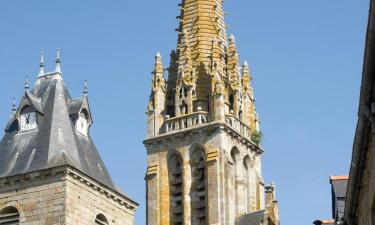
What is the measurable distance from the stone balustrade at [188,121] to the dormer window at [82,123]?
910 inches

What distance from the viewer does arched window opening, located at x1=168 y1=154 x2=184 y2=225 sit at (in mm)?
57625

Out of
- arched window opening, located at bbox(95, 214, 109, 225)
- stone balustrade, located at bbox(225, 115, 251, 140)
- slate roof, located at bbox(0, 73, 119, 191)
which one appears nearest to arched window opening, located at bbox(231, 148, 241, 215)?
stone balustrade, located at bbox(225, 115, 251, 140)

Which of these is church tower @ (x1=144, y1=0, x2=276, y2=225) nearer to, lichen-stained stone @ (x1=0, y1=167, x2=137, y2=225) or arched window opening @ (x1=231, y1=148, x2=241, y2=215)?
arched window opening @ (x1=231, y1=148, x2=241, y2=215)

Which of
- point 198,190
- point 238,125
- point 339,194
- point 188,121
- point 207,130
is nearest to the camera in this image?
point 339,194

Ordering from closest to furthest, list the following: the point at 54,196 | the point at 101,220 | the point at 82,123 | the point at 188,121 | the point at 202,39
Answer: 1. the point at 54,196
2. the point at 101,220
3. the point at 82,123
4. the point at 188,121
5. the point at 202,39

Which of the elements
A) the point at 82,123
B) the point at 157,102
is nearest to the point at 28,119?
the point at 82,123

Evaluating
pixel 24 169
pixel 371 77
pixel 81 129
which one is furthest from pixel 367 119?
pixel 81 129

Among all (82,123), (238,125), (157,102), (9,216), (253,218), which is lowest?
(9,216)

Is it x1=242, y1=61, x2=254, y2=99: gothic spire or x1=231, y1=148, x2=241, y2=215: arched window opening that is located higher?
x1=242, y1=61, x2=254, y2=99: gothic spire

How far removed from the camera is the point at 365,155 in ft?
51.3

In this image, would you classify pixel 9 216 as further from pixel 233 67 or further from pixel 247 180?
pixel 233 67

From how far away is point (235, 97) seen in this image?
61.7m

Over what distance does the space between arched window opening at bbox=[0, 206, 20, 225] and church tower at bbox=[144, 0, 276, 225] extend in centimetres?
2509

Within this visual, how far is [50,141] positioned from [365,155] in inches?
777
